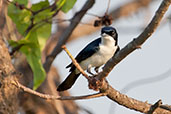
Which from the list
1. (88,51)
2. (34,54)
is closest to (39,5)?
(34,54)

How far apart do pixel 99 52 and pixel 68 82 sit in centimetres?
50

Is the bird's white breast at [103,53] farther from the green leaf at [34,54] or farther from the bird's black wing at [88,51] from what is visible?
the green leaf at [34,54]

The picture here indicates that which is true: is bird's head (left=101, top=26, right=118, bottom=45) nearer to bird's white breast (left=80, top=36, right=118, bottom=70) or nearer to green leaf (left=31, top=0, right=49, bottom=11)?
bird's white breast (left=80, top=36, right=118, bottom=70)

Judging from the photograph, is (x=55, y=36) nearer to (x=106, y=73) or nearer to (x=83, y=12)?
(x=83, y=12)

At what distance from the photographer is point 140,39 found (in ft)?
9.59

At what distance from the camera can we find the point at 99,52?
468 cm

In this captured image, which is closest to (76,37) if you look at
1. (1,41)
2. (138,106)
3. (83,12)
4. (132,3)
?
(132,3)

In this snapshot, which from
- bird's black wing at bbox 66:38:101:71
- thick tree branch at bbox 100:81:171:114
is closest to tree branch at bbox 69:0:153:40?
bird's black wing at bbox 66:38:101:71

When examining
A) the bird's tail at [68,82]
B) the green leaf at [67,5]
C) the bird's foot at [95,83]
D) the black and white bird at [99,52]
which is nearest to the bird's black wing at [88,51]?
the black and white bird at [99,52]

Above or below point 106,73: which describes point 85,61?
above

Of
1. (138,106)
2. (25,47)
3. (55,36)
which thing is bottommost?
(138,106)

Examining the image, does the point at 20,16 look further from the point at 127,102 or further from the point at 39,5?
the point at 127,102

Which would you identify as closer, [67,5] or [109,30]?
[109,30]

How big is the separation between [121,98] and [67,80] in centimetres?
141
